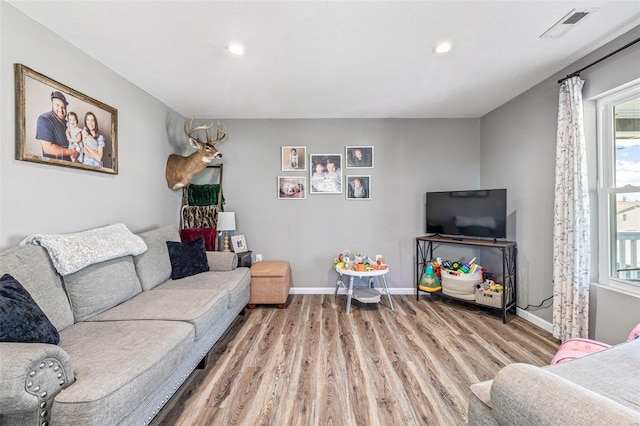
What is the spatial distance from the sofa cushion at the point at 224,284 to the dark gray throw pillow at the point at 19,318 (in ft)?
3.62

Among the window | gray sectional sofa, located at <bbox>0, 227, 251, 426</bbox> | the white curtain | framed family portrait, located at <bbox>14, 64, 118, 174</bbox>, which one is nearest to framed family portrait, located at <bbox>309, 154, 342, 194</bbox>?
gray sectional sofa, located at <bbox>0, 227, 251, 426</bbox>

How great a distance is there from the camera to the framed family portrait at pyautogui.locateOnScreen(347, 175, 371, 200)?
12.4 feet

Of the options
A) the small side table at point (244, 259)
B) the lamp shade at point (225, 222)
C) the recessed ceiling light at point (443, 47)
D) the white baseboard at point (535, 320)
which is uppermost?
the recessed ceiling light at point (443, 47)

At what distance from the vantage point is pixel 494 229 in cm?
302

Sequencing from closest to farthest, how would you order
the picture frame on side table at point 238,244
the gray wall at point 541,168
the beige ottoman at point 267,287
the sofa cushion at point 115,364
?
the sofa cushion at point 115,364, the gray wall at point 541,168, the beige ottoman at point 267,287, the picture frame on side table at point 238,244

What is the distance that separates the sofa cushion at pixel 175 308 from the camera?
1785 mm

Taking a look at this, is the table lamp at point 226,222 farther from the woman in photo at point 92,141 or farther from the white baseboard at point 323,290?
the woman in photo at point 92,141

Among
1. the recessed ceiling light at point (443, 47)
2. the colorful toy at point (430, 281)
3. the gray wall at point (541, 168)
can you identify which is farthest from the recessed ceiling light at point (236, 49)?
the colorful toy at point (430, 281)

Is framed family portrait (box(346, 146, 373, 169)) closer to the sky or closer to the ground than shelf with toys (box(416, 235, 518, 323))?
closer to the sky

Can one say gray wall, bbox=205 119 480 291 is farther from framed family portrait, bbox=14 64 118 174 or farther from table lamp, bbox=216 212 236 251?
framed family portrait, bbox=14 64 118 174

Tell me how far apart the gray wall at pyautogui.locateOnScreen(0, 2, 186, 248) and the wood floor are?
5.21ft

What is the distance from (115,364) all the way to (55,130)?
1784 millimetres

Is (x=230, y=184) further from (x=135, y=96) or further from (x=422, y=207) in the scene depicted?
(x=422, y=207)

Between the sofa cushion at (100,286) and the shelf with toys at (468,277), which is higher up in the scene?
the sofa cushion at (100,286)
